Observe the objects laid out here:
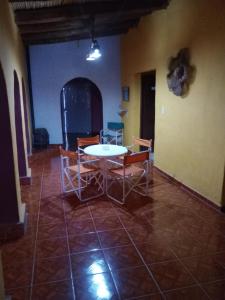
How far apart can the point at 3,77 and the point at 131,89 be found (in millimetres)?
4214

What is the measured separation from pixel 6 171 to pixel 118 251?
146cm

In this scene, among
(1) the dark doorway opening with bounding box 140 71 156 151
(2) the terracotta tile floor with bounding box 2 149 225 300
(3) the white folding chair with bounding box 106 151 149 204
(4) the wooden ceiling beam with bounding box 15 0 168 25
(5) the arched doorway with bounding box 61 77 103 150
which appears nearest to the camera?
(2) the terracotta tile floor with bounding box 2 149 225 300

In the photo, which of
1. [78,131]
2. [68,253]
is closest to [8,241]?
[68,253]

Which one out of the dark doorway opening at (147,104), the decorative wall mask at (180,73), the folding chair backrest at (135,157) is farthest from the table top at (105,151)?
the dark doorway opening at (147,104)

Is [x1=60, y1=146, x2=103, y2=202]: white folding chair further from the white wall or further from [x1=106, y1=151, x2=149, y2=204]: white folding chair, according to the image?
the white wall

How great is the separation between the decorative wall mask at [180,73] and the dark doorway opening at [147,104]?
1856 mm

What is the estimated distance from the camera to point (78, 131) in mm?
10469

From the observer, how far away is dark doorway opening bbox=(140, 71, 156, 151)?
6.02 metres

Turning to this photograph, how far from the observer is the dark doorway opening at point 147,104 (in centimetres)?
602

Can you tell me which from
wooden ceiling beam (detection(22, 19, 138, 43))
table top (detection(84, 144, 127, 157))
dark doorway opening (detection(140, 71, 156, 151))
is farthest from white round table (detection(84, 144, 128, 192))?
wooden ceiling beam (detection(22, 19, 138, 43))

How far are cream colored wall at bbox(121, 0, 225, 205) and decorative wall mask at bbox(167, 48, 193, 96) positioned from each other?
0.11m

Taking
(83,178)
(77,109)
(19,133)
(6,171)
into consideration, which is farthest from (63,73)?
(6,171)

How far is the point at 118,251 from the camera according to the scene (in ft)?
8.25

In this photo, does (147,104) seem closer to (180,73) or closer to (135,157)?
A: (180,73)
